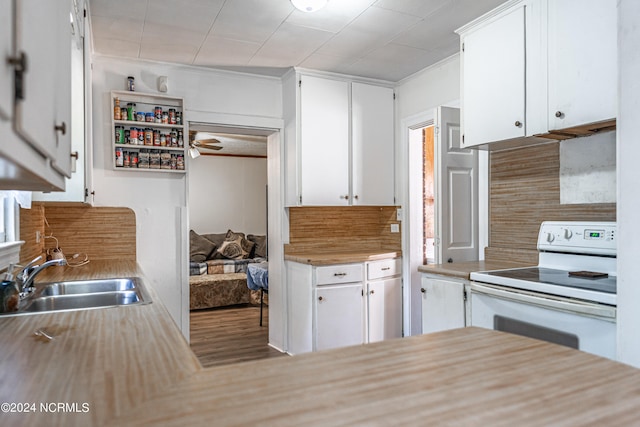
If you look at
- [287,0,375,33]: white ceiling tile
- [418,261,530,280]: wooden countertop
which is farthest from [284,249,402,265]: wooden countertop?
[287,0,375,33]: white ceiling tile

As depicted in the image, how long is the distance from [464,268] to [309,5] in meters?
1.82

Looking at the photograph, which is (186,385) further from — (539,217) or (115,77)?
(115,77)

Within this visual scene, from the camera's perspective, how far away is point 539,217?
110 inches

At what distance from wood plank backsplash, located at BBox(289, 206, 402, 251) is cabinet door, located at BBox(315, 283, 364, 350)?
621mm

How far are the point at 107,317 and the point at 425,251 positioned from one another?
304 centimetres

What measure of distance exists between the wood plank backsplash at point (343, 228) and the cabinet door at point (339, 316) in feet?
2.04

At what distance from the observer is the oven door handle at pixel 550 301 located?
1769 mm

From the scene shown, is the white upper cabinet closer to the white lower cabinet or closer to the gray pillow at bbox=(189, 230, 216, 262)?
the white lower cabinet

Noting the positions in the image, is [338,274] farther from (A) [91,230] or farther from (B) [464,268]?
(A) [91,230]

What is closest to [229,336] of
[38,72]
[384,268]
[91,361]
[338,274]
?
[338,274]

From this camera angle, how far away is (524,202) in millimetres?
2881

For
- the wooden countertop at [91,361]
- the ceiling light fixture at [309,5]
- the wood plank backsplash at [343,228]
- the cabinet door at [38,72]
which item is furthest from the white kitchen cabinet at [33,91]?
the wood plank backsplash at [343,228]

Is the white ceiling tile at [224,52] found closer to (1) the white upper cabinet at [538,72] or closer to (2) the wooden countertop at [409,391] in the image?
(1) the white upper cabinet at [538,72]

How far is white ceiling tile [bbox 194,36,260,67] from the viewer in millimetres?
3092
